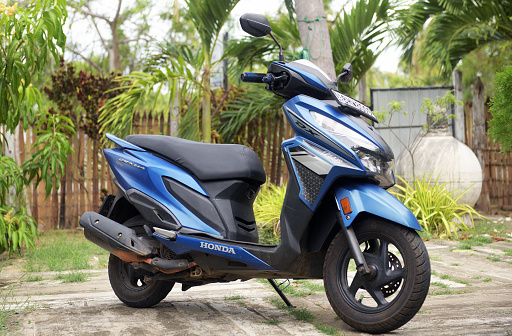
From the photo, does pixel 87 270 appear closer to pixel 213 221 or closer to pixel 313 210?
pixel 213 221

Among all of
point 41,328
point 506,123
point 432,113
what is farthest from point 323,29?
→ point 41,328

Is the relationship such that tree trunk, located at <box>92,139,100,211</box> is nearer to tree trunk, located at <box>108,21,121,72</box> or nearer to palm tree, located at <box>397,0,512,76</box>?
palm tree, located at <box>397,0,512,76</box>

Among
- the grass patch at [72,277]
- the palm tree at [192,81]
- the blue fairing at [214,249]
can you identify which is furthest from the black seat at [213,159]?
the palm tree at [192,81]

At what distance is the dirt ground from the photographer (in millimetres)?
2814

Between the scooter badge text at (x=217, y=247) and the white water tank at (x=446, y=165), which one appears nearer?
the scooter badge text at (x=217, y=247)

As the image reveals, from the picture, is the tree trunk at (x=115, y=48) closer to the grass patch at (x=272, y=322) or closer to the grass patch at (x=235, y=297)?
the grass patch at (x=235, y=297)

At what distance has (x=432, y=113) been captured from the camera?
291 inches

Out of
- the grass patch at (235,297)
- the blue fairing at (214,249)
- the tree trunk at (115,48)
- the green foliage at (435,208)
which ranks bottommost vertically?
the grass patch at (235,297)

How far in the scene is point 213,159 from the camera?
3238 millimetres

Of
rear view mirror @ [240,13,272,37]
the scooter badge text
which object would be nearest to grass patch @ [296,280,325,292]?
the scooter badge text

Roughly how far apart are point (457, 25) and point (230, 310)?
7.61m

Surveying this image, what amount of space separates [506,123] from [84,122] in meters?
5.70

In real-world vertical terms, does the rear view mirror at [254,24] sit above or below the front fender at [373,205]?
above

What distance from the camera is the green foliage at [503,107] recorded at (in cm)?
454
